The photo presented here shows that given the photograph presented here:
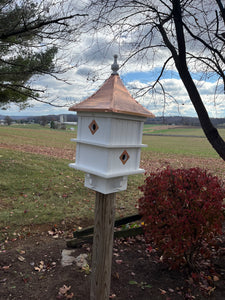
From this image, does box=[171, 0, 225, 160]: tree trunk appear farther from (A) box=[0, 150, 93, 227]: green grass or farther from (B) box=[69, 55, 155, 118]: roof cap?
(A) box=[0, 150, 93, 227]: green grass

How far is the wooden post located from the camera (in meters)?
2.37

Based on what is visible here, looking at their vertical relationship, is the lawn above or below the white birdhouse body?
below

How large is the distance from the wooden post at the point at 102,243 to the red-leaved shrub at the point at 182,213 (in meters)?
0.87

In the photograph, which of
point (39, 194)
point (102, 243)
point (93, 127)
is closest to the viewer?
point (93, 127)

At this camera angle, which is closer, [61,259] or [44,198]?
[61,259]

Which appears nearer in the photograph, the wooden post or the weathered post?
the weathered post

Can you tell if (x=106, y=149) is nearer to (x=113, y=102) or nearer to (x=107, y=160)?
(x=107, y=160)

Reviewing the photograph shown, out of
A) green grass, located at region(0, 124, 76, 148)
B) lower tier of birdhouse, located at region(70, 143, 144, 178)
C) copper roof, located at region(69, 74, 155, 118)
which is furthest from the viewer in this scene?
green grass, located at region(0, 124, 76, 148)

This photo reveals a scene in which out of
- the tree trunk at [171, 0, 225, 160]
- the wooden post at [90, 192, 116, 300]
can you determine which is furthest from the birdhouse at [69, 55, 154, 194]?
the tree trunk at [171, 0, 225, 160]

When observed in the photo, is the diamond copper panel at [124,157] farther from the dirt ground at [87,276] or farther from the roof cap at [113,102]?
the dirt ground at [87,276]

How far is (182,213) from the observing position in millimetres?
2871

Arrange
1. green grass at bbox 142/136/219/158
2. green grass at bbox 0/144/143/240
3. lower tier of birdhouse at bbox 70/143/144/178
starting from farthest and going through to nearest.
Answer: green grass at bbox 142/136/219/158
green grass at bbox 0/144/143/240
lower tier of birdhouse at bbox 70/143/144/178

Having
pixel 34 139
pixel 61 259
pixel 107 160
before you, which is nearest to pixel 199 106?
pixel 107 160

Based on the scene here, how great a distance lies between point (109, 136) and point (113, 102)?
0.30 m
